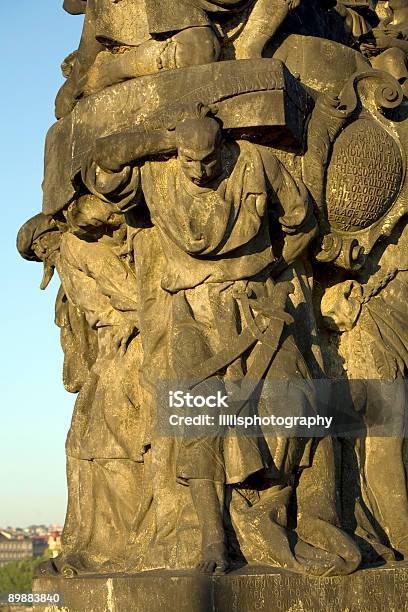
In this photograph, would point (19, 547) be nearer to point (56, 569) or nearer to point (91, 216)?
point (56, 569)

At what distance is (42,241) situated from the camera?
1155 cm

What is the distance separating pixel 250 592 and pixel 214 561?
279mm

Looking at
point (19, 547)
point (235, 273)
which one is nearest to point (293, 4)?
point (235, 273)

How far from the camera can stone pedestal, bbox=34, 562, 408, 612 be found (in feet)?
29.2

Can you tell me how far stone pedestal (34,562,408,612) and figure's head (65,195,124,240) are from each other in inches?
96.5

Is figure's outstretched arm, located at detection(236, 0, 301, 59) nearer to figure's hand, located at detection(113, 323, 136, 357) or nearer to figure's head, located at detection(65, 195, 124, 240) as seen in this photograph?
figure's head, located at detection(65, 195, 124, 240)

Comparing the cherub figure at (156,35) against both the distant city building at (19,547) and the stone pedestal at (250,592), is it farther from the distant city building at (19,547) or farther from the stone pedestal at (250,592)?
the distant city building at (19,547)

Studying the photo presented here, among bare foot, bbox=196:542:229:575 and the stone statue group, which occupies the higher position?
the stone statue group

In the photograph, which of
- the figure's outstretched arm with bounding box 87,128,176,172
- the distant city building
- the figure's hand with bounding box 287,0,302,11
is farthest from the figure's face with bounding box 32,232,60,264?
the distant city building

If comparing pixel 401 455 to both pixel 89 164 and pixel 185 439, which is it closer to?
pixel 185 439

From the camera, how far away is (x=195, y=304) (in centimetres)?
969

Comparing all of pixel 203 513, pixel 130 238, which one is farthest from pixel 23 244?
pixel 203 513

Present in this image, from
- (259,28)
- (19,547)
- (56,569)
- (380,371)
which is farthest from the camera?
(19,547)

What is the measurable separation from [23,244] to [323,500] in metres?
3.43
